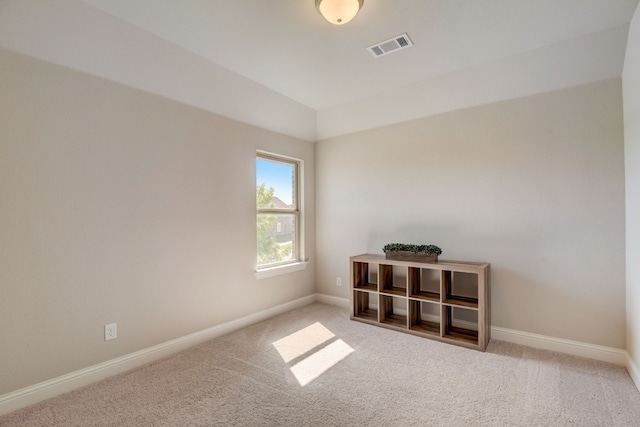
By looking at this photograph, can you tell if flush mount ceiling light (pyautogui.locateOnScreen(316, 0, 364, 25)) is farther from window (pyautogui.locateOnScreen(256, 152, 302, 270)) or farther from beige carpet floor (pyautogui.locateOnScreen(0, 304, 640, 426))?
beige carpet floor (pyautogui.locateOnScreen(0, 304, 640, 426))

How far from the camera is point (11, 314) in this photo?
1815 millimetres

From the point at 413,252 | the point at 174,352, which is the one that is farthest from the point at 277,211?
the point at 174,352

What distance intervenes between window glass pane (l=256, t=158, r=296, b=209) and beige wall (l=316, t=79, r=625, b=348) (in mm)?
1084

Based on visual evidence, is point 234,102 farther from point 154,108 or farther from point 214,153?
point 154,108

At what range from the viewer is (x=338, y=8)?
6.05 feet

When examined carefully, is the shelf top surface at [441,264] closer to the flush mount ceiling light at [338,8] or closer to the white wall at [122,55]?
the white wall at [122,55]

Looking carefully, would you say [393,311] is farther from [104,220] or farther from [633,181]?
[104,220]

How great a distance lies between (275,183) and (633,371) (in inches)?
141

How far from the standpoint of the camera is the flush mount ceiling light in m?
1.82

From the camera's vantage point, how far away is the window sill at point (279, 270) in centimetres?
336

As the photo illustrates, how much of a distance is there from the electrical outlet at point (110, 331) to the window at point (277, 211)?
146 cm

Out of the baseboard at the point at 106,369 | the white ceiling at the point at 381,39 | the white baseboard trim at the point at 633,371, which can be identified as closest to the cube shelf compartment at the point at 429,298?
the white baseboard trim at the point at 633,371

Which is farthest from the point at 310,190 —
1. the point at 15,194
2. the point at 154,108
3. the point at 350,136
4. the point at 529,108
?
the point at 15,194

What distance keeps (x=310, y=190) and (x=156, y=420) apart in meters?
2.97
